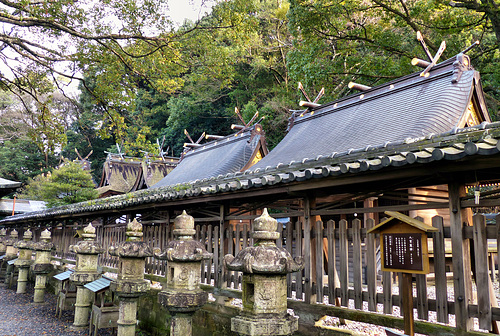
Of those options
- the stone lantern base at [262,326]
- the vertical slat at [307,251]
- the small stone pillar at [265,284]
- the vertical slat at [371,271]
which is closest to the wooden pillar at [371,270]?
the vertical slat at [371,271]

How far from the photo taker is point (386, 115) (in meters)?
11.7

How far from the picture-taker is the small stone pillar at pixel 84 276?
31.8 feet

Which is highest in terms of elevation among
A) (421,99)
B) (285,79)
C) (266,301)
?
(285,79)

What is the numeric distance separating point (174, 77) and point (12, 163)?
3874cm

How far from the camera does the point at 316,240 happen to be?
5832 millimetres

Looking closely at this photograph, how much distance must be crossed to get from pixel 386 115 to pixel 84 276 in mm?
10011

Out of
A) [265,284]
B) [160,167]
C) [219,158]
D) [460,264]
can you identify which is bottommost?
[265,284]

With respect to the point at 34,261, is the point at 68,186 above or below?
above

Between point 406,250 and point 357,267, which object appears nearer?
point 406,250

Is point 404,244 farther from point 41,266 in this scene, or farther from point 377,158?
point 41,266

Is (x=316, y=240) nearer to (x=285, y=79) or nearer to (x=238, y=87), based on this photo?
(x=285, y=79)

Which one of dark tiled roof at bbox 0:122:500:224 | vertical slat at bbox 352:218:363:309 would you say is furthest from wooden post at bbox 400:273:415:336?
dark tiled roof at bbox 0:122:500:224

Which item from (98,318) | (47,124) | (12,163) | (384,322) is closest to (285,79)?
(47,124)

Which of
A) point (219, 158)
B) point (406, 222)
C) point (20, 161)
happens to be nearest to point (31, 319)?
point (219, 158)
